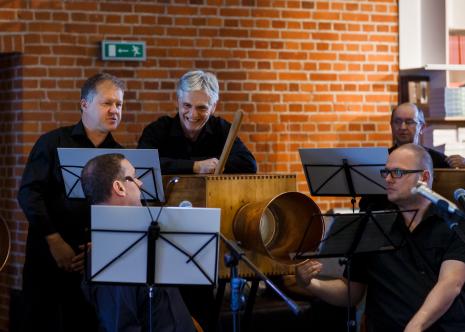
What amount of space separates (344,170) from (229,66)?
6.11ft

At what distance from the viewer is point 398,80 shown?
21.1 feet

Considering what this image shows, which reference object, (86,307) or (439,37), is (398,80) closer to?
(439,37)

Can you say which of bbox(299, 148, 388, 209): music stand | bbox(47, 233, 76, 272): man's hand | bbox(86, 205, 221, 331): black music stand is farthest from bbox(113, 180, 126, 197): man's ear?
bbox(299, 148, 388, 209): music stand

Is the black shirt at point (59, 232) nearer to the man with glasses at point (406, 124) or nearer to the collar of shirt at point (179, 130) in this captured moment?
the collar of shirt at point (179, 130)

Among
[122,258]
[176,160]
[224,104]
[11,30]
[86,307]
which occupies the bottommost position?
[86,307]

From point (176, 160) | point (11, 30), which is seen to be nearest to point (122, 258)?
point (176, 160)

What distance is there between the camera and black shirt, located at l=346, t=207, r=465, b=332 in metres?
3.42

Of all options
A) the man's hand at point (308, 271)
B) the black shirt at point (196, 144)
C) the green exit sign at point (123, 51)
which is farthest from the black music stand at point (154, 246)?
the green exit sign at point (123, 51)

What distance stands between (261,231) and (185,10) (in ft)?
8.77

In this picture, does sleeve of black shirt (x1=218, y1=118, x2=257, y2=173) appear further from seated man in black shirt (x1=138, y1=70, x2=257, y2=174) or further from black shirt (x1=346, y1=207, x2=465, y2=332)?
black shirt (x1=346, y1=207, x2=465, y2=332)

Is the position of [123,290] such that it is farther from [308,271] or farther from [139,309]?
[308,271]

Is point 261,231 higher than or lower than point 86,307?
higher

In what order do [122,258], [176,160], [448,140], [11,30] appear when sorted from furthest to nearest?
[448,140] → [11,30] → [176,160] → [122,258]

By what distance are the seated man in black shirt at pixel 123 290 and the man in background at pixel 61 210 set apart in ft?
3.07
